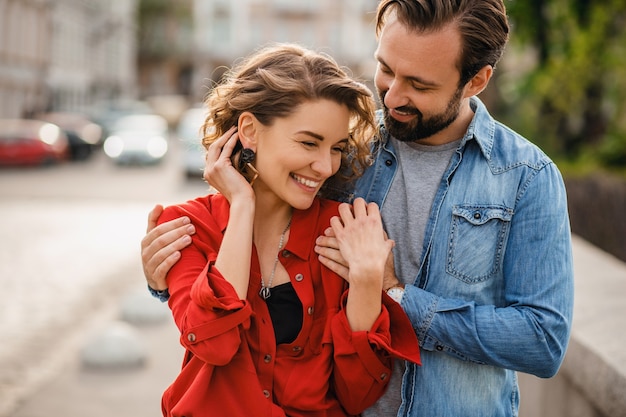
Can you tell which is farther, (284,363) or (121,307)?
(121,307)

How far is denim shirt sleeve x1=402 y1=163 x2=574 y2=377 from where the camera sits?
2.24m

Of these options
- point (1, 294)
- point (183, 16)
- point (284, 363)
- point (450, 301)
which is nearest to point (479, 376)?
point (450, 301)

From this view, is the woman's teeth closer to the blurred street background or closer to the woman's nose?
the woman's nose

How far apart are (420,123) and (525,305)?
65 cm

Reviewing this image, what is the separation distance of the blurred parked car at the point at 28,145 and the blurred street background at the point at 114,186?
5cm

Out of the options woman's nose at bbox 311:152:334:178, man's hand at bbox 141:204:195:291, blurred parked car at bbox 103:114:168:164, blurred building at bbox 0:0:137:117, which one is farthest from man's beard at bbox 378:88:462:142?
blurred building at bbox 0:0:137:117

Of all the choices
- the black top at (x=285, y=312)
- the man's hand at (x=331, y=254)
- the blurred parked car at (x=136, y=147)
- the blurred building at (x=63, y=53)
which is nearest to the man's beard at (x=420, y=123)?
the man's hand at (x=331, y=254)

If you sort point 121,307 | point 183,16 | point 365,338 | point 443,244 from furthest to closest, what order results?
point 183,16 < point 121,307 < point 443,244 < point 365,338

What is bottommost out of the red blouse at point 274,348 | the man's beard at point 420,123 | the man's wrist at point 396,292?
the red blouse at point 274,348

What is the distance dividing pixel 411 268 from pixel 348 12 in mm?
65067

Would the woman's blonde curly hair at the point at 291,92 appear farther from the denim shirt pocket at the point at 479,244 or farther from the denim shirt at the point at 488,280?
the denim shirt pocket at the point at 479,244

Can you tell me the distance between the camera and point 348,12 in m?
65.3

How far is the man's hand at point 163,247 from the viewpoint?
2379mm

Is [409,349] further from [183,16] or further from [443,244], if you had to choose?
[183,16]
